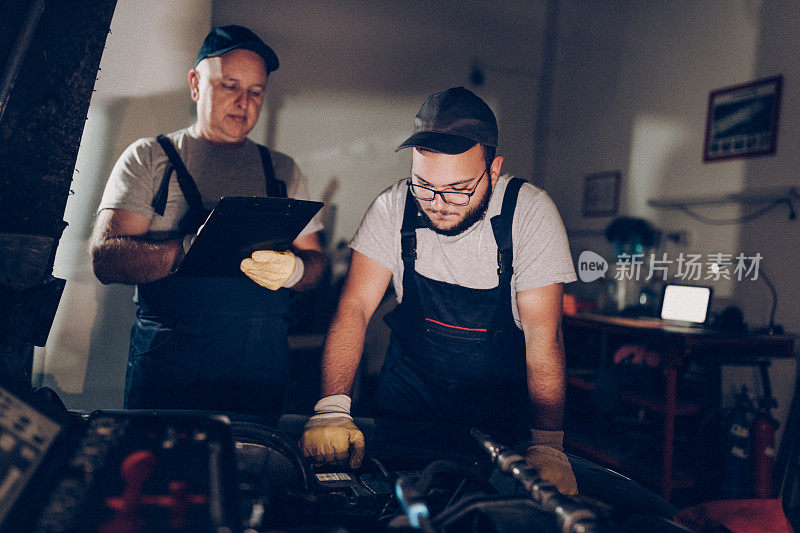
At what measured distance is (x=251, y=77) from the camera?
1.66 m

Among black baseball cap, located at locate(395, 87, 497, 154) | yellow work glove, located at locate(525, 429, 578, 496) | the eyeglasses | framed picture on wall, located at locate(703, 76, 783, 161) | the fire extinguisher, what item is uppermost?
framed picture on wall, located at locate(703, 76, 783, 161)

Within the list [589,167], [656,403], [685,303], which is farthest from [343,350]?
[589,167]

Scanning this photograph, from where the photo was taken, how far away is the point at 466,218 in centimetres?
133

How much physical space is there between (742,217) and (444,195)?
2.47 meters

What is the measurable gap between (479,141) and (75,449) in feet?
3.07

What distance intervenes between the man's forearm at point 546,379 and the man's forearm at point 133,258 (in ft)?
3.00

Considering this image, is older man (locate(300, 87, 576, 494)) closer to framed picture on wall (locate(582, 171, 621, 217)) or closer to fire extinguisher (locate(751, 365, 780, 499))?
fire extinguisher (locate(751, 365, 780, 499))

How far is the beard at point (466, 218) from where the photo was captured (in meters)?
1.33

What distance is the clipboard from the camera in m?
1.15

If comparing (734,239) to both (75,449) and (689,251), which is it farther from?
(75,449)

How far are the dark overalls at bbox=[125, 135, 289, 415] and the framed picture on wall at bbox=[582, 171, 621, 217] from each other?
2823 millimetres

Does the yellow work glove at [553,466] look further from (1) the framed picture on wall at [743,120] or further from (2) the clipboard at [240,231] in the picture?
(1) the framed picture on wall at [743,120]

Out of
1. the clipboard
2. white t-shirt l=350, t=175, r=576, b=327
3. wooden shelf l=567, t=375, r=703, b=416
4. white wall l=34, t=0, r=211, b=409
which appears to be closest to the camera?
the clipboard

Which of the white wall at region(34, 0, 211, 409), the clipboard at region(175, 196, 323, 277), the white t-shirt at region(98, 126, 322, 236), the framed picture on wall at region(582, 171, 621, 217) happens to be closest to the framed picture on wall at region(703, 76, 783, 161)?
the framed picture on wall at region(582, 171, 621, 217)
